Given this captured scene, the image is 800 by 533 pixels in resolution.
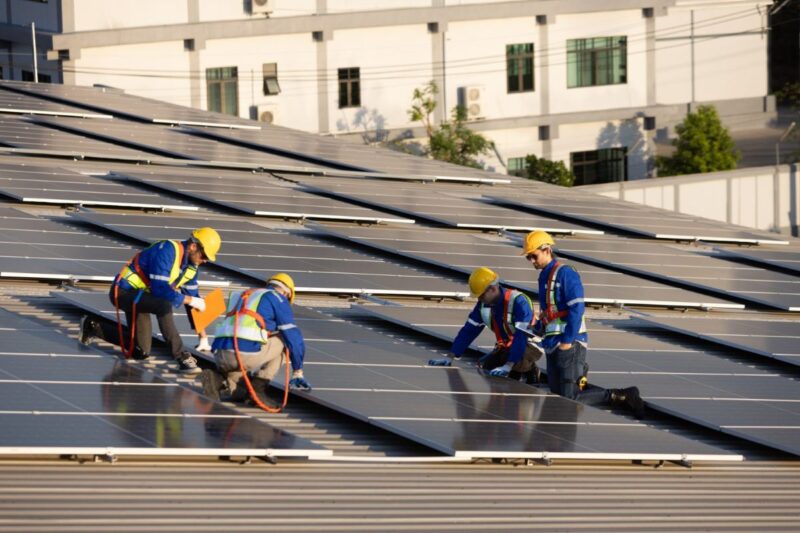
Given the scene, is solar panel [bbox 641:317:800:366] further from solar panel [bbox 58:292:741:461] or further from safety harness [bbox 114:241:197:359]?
safety harness [bbox 114:241:197:359]

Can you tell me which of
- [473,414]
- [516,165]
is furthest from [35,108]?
[516,165]

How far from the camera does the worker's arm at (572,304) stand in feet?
56.5

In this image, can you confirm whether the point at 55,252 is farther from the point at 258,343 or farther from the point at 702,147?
the point at 702,147

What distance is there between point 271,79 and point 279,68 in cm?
70

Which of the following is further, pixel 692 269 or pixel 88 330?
pixel 692 269

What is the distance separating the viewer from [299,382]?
619 inches

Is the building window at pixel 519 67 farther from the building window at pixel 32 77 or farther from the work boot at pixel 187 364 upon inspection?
the work boot at pixel 187 364

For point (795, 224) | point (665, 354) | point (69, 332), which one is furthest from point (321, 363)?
point (795, 224)

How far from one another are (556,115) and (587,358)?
48.2 metres

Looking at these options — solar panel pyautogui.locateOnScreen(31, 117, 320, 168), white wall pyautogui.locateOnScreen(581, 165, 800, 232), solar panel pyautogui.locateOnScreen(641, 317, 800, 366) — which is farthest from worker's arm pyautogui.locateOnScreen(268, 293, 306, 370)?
white wall pyautogui.locateOnScreen(581, 165, 800, 232)

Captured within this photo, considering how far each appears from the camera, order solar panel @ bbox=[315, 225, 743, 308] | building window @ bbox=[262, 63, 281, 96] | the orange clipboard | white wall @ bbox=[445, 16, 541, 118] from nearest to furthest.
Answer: the orange clipboard < solar panel @ bbox=[315, 225, 743, 308] < building window @ bbox=[262, 63, 281, 96] < white wall @ bbox=[445, 16, 541, 118]

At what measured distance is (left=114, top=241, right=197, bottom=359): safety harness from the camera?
16.6 meters

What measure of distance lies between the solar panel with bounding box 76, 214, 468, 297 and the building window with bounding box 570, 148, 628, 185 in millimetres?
43422

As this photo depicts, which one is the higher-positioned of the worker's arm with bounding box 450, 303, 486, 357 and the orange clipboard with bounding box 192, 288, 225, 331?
the orange clipboard with bounding box 192, 288, 225, 331
